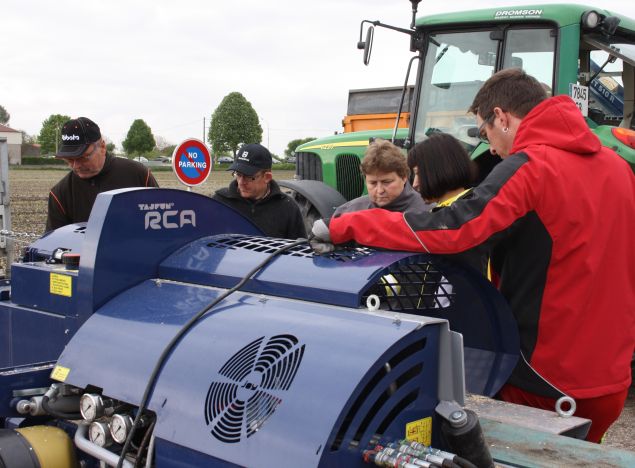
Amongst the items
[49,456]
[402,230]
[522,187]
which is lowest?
[49,456]

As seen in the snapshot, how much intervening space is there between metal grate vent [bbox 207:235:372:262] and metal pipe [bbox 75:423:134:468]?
0.74 metres

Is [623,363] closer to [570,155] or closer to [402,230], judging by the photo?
[570,155]

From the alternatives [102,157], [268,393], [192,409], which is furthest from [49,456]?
[102,157]

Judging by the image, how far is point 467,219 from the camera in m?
2.14

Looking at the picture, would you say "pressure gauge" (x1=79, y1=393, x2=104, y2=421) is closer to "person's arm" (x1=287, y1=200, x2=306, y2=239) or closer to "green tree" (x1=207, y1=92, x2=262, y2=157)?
"person's arm" (x1=287, y1=200, x2=306, y2=239)

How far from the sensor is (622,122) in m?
6.48

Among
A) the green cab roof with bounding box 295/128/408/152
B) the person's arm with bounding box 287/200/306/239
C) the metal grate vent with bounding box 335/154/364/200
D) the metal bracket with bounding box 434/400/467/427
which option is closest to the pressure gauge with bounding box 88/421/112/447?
the metal bracket with bounding box 434/400/467/427

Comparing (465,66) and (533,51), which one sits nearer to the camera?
(533,51)

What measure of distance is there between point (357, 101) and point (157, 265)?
7.59 meters

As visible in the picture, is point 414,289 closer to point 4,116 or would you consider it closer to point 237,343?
point 237,343

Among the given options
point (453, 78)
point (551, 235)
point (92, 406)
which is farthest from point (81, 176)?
point (453, 78)

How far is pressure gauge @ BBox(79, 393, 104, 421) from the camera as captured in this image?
2.15 metres

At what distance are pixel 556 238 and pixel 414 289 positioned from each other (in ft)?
1.48

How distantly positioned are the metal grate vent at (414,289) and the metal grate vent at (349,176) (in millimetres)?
5178
